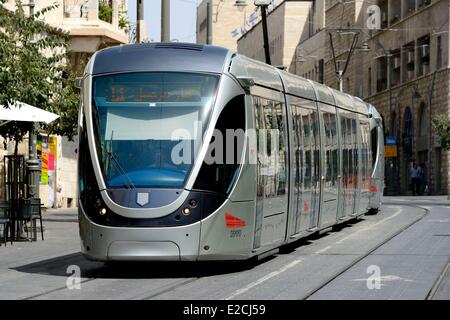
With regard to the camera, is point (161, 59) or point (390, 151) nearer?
point (161, 59)

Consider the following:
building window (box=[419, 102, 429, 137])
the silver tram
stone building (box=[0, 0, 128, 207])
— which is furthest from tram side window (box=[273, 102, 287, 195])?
building window (box=[419, 102, 429, 137])

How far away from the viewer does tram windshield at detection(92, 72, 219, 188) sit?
17203mm

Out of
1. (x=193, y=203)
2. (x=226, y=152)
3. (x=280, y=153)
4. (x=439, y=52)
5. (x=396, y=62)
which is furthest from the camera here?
(x=396, y=62)

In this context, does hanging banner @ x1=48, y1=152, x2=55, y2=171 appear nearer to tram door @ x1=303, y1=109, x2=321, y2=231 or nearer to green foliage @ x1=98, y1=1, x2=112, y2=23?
green foliage @ x1=98, y1=1, x2=112, y2=23

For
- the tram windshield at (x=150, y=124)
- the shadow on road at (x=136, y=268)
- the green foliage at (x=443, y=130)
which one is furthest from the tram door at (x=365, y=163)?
the green foliage at (x=443, y=130)

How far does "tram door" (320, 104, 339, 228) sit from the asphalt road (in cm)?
53

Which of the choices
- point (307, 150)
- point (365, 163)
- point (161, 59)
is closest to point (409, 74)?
point (365, 163)

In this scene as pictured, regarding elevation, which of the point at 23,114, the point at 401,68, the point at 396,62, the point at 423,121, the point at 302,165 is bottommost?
the point at 302,165

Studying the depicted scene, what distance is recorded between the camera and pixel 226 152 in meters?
17.5

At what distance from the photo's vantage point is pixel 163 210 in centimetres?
1702

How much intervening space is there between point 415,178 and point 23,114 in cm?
5184
